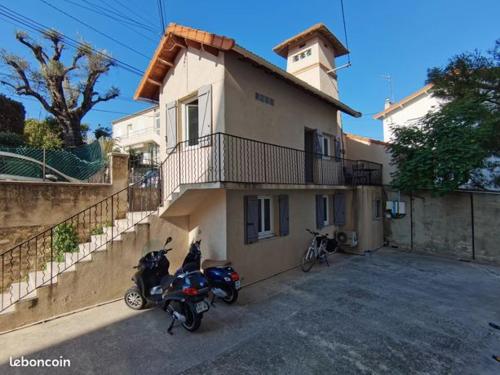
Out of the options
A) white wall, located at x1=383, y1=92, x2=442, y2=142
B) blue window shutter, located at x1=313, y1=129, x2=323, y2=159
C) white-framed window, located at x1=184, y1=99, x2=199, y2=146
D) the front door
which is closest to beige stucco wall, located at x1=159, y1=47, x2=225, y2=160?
white-framed window, located at x1=184, y1=99, x2=199, y2=146

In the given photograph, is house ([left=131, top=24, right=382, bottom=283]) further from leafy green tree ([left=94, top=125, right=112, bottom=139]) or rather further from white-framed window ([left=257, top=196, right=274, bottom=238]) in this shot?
leafy green tree ([left=94, top=125, right=112, bottom=139])

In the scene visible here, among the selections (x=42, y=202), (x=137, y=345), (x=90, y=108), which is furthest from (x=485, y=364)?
(x=90, y=108)

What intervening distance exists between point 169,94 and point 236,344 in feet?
23.3

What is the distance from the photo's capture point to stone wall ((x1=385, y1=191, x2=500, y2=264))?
9141 mm

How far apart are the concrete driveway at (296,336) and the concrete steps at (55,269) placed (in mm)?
665

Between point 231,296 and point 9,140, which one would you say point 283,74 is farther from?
point 9,140

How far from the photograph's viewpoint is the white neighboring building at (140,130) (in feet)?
84.6

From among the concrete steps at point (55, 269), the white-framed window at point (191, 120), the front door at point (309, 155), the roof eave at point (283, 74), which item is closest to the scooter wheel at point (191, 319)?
the concrete steps at point (55, 269)

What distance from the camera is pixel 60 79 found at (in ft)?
50.8

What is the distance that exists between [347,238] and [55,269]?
9.26 metres

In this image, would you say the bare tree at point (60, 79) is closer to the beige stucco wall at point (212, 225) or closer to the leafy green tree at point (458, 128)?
the beige stucco wall at point (212, 225)

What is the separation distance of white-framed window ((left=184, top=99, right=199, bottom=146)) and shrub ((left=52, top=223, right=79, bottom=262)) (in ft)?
12.5

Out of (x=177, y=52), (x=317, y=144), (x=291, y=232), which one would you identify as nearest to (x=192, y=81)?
(x=177, y=52)

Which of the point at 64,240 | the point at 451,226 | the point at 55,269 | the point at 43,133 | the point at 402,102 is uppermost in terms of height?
the point at 402,102
